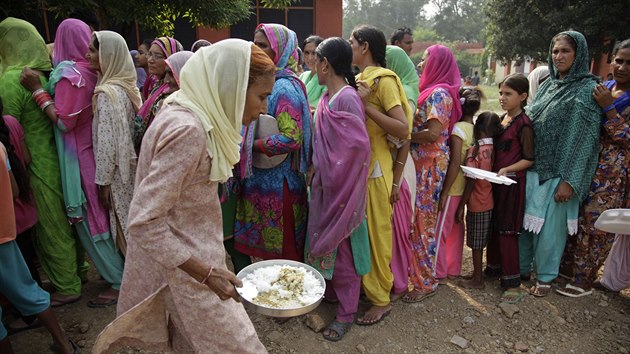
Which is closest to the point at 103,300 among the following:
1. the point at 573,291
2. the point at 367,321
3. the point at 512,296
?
the point at 367,321

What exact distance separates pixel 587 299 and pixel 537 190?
999mm

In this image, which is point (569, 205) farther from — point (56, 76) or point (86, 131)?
point (56, 76)

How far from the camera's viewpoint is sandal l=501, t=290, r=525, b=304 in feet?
11.0

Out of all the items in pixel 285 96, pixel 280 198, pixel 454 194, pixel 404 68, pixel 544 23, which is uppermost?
pixel 544 23

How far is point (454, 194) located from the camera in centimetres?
349

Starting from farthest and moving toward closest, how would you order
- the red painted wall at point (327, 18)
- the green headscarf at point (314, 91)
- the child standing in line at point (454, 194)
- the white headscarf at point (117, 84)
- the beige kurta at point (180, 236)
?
1. the red painted wall at point (327, 18)
2. the green headscarf at point (314, 91)
3. the child standing in line at point (454, 194)
4. the white headscarf at point (117, 84)
5. the beige kurta at point (180, 236)

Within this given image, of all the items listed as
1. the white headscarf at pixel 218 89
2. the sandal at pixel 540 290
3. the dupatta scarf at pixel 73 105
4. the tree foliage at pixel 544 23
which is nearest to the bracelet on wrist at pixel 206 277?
the white headscarf at pixel 218 89

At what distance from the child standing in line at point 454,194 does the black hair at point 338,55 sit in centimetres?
118

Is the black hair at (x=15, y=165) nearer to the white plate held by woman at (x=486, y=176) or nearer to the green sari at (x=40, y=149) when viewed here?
the green sari at (x=40, y=149)

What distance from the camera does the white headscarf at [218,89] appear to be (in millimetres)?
1545

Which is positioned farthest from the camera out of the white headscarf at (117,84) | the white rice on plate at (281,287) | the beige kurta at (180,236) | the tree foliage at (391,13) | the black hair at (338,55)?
the tree foliage at (391,13)

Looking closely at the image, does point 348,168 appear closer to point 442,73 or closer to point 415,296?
point 442,73

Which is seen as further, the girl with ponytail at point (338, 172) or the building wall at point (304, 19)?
the building wall at point (304, 19)

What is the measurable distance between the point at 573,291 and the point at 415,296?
4.47 ft
